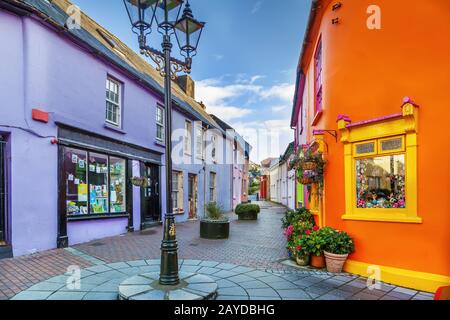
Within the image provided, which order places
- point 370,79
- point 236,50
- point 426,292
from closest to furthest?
point 426,292 < point 370,79 < point 236,50

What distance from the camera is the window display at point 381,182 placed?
5512 mm

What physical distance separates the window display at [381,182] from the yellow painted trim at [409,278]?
3.67 feet

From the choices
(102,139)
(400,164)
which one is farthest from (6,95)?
(400,164)

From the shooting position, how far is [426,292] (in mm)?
4945

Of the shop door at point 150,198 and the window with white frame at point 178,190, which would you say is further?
the window with white frame at point 178,190

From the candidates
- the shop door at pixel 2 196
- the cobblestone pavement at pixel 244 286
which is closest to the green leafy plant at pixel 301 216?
the cobblestone pavement at pixel 244 286

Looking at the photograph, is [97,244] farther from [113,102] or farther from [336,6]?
[336,6]

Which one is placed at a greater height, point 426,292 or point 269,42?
point 269,42

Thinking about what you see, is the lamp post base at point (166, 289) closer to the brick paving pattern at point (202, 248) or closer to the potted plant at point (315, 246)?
the brick paving pattern at point (202, 248)

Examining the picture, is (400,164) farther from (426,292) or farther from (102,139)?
(102,139)

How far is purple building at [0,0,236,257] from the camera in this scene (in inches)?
270

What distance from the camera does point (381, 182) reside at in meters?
5.80

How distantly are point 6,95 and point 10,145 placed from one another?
1.12 m

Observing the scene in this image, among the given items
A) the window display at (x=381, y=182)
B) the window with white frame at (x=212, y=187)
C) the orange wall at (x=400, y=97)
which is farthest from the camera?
the window with white frame at (x=212, y=187)
